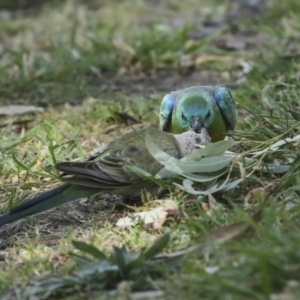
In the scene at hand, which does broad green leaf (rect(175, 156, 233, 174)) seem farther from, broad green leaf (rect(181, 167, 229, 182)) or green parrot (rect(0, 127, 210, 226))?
green parrot (rect(0, 127, 210, 226))

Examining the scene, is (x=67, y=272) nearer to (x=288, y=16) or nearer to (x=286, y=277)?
(x=286, y=277)

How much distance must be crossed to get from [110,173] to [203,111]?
0.96m

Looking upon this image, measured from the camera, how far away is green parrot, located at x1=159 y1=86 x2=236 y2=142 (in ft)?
14.0

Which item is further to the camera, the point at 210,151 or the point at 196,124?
the point at 196,124

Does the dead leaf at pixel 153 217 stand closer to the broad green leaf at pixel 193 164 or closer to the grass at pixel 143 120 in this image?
the grass at pixel 143 120

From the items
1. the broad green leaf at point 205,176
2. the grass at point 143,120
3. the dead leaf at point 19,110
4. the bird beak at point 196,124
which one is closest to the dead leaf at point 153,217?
the grass at point 143,120

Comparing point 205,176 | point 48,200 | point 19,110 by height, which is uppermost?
point 205,176

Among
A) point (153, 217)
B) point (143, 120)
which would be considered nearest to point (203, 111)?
point (143, 120)

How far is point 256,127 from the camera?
409 cm

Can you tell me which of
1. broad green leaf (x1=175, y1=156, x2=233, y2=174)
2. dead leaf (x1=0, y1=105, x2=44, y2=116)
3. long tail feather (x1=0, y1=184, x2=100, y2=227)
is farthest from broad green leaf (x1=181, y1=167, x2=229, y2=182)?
dead leaf (x1=0, y1=105, x2=44, y2=116)

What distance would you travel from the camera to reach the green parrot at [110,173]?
3375mm

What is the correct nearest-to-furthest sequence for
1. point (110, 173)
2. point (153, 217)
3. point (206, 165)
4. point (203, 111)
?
1. point (153, 217)
2. point (206, 165)
3. point (110, 173)
4. point (203, 111)

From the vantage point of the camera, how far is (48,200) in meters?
3.39

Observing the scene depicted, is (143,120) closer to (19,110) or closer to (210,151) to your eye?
(19,110)
